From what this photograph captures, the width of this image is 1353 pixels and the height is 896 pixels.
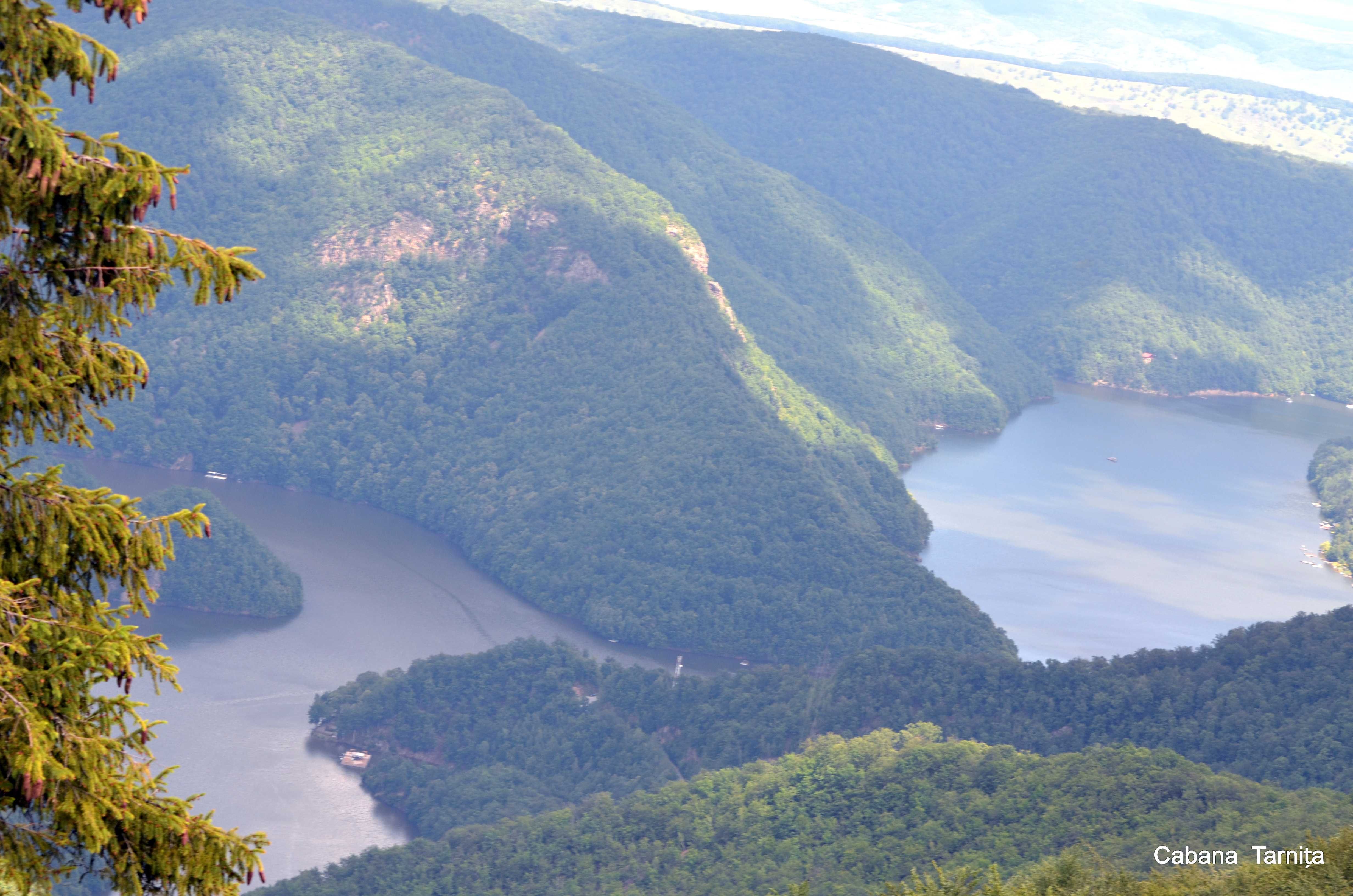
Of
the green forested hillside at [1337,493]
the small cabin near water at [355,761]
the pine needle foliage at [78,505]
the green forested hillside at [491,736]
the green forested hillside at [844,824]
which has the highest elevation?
the green forested hillside at [1337,493]

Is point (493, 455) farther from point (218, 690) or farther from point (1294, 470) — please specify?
point (1294, 470)

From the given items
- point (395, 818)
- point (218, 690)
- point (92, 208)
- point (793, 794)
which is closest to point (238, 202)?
point (218, 690)

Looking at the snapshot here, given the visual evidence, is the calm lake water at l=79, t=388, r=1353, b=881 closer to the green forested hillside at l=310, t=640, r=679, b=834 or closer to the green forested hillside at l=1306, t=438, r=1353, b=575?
the green forested hillside at l=1306, t=438, r=1353, b=575

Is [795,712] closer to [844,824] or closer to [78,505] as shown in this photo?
[844,824]

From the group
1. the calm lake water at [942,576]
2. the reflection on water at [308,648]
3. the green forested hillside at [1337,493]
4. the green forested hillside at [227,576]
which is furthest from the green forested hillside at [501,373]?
the green forested hillside at [1337,493]

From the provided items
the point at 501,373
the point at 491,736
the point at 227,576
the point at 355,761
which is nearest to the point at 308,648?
the point at 227,576

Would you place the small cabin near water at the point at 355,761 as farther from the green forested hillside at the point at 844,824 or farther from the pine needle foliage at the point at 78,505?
the pine needle foliage at the point at 78,505
